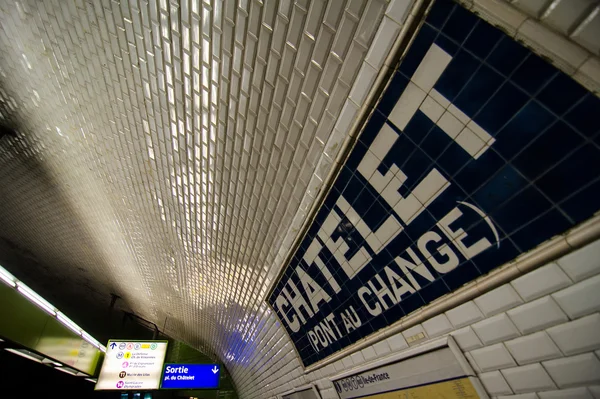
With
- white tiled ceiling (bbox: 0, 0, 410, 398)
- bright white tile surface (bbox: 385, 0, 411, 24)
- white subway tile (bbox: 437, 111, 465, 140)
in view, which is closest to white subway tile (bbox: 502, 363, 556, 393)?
white subway tile (bbox: 437, 111, 465, 140)

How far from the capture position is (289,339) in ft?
14.2

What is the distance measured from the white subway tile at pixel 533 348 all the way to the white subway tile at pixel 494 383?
19cm

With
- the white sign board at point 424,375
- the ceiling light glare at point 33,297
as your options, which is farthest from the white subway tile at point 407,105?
the ceiling light glare at point 33,297

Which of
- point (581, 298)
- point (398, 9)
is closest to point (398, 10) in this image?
point (398, 9)

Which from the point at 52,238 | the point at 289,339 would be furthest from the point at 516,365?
the point at 52,238

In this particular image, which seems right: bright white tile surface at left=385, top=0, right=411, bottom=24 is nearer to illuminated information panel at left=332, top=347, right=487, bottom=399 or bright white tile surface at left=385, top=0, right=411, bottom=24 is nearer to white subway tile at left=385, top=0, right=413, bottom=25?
white subway tile at left=385, top=0, right=413, bottom=25

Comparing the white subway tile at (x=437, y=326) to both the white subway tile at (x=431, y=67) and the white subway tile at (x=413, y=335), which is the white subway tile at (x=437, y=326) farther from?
the white subway tile at (x=431, y=67)

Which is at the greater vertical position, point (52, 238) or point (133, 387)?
point (52, 238)

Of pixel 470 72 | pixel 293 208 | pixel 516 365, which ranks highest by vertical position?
pixel 293 208

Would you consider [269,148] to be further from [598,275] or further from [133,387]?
[133,387]

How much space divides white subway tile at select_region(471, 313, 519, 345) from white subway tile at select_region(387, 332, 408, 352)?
70 cm

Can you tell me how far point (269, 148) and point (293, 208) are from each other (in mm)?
772

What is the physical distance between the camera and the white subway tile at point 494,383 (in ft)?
5.14

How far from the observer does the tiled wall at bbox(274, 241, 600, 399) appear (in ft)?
4.04
